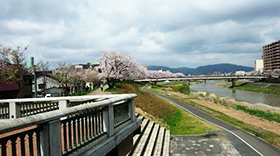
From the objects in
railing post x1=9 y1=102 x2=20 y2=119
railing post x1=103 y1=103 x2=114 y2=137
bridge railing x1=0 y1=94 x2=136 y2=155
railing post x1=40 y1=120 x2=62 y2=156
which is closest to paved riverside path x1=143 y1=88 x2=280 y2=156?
bridge railing x1=0 y1=94 x2=136 y2=155

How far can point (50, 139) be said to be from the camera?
400 centimetres

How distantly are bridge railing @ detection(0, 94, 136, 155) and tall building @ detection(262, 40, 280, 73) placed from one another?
14863cm

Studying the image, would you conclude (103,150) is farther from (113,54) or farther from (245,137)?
(113,54)

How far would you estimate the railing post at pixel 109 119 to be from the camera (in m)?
6.59

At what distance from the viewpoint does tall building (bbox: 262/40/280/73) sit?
438 feet

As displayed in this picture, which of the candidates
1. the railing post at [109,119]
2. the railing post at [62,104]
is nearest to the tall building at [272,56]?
the railing post at [62,104]

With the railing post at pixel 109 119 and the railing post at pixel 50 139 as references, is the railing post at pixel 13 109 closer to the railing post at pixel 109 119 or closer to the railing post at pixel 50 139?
the railing post at pixel 109 119

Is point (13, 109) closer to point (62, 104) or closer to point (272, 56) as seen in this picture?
point (62, 104)

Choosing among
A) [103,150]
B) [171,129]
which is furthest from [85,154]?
[171,129]

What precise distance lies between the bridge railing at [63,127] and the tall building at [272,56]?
148628mm

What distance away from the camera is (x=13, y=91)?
3816 cm

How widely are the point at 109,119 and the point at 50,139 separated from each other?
2.80 m

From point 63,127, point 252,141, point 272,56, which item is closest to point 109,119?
point 63,127

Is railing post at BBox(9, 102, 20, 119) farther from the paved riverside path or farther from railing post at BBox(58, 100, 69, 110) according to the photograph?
the paved riverside path
